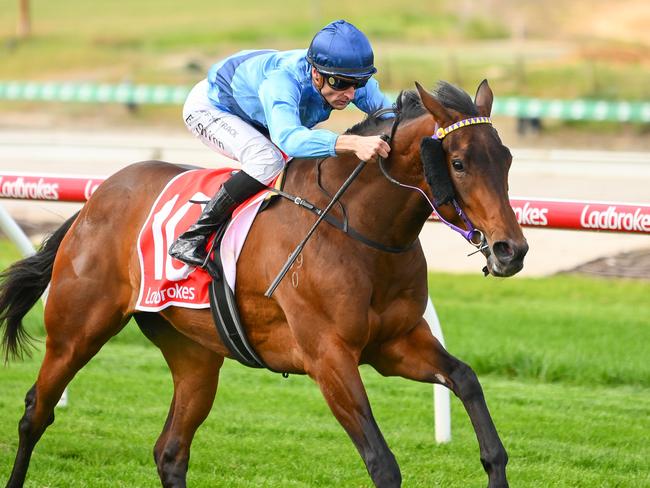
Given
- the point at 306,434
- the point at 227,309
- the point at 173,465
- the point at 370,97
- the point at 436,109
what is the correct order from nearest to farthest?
the point at 436,109 → the point at 227,309 → the point at 370,97 → the point at 173,465 → the point at 306,434

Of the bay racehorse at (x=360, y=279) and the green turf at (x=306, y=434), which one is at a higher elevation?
the bay racehorse at (x=360, y=279)

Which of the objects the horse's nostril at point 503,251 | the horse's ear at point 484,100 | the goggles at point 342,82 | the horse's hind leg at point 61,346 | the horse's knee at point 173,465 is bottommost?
the horse's knee at point 173,465

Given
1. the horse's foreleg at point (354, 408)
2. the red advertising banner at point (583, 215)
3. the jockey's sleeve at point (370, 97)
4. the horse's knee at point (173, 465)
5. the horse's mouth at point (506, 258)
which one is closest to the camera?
the horse's mouth at point (506, 258)

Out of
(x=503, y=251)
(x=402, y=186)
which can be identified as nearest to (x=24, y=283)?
(x=402, y=186)

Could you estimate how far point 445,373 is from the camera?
4.61 m

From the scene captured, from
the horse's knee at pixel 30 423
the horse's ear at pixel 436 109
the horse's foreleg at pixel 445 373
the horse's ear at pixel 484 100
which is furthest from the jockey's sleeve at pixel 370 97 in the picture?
the horse's knee at pixel 30 423

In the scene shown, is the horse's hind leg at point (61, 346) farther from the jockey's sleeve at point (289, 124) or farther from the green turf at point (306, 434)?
the jockey's sleeve at point (289, 124)

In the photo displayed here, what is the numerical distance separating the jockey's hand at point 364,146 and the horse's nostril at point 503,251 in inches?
23.6

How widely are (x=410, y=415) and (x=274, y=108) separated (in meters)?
2.81

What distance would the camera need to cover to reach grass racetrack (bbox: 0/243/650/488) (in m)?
5.82

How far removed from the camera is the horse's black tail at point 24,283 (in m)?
5.85

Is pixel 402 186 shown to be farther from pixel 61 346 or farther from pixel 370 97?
pixel 61 346

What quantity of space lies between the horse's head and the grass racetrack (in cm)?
184

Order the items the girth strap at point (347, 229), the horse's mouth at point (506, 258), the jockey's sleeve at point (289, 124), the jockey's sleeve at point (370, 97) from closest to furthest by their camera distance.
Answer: the horse's mouth at point (506, 258), the jockey's sleeve at point (289, 124), the girth strap at point (347, 229), the jockey's sleeve at point (370, 97)
